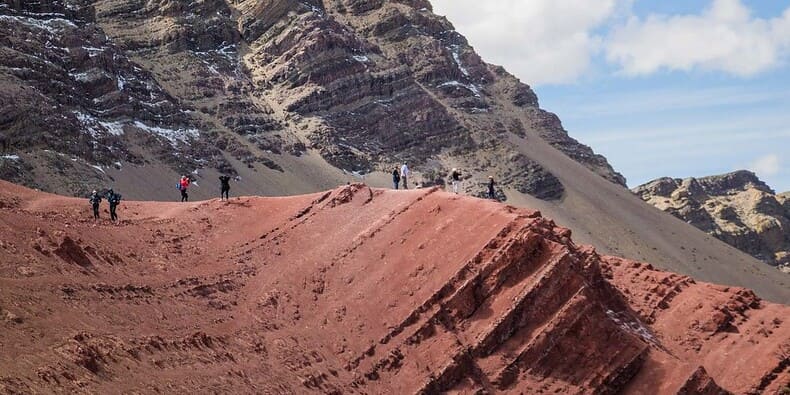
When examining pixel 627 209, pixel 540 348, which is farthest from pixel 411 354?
pixel 627 209

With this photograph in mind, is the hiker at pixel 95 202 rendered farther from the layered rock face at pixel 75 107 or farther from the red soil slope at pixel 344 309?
the layered rock face at pixel 75 107

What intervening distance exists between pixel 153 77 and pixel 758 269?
247ft

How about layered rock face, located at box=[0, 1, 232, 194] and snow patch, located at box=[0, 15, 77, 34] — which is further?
snow patch, located at box=[0, 15, 77, 34]

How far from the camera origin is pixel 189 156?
9006 centimetres

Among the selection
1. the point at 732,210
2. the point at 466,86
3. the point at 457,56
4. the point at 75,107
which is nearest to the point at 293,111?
the point at 466,86

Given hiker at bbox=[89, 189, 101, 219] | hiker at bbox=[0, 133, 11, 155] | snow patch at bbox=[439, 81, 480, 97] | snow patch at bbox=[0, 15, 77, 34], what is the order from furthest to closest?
snow patch at bbox=[439, 81, 480, 97], snow patch at bbox=[0, 15, 77, 34], hiker at bbox=[0, 133, 11, 155], hiker at bbox=[89, 189, 101, 219]

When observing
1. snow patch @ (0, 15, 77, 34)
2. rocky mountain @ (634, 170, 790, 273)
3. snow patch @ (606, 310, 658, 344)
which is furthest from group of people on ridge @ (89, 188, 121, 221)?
rocky mountain @ (634, 170, 790, 273)

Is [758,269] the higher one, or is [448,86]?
[448,86]

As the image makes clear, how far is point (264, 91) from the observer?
382 feet

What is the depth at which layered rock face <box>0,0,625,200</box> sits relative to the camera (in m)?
83.9

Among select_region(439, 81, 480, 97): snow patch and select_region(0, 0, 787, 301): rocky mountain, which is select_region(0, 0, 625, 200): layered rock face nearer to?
select_region(0, 0, 787, 301): rocky mountain

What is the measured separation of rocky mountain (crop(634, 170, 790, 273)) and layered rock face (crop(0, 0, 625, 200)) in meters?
10.0

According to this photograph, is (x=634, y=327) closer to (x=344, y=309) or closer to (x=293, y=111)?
(x=344, y=309)

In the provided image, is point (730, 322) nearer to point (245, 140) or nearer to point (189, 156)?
point (189, 156)
